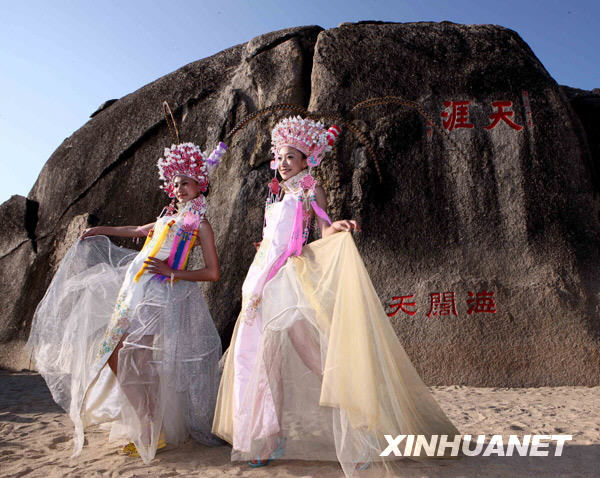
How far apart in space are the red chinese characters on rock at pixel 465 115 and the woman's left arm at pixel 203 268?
2.87 meters

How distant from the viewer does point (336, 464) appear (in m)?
2.36

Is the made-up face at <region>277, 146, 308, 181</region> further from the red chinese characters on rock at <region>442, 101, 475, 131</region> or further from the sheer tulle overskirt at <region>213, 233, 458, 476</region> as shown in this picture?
the red chinese characters on rock at <region>442, 101, 475, 131</region>

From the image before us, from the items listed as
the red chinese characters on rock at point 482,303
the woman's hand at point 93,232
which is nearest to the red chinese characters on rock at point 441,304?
the red chinese characters on rock at point 482,303

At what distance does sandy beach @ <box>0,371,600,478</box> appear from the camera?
2.32 metres

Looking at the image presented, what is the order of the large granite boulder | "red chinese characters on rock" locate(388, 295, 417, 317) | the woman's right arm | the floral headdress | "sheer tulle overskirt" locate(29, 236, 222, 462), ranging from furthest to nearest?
"red chinese characters on rock" locate(388, 295, 417, 317) < the large granite boulder < the woman's right arm < the floral headdress < "sheer tulle overskirt" locate(29, 236, 222, 462)

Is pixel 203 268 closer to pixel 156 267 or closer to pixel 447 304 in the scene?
pixel 156 267

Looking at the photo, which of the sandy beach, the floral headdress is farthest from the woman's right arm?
the sandy beach

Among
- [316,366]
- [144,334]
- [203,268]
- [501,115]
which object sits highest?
[501,115]

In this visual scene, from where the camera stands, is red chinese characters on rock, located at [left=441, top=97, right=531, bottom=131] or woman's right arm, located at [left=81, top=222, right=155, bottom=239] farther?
red chinese characters on rock, located at [left=441, top=97, right=531, bottom=131]

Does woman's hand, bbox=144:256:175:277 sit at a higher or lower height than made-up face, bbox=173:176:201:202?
lower

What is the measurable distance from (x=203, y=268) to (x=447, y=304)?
2393 mm

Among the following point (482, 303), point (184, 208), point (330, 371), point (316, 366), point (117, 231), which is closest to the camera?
point (330, 371)

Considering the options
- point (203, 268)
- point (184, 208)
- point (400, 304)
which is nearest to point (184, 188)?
point (184, 208)

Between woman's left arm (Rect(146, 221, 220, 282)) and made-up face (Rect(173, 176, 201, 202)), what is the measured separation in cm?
19
